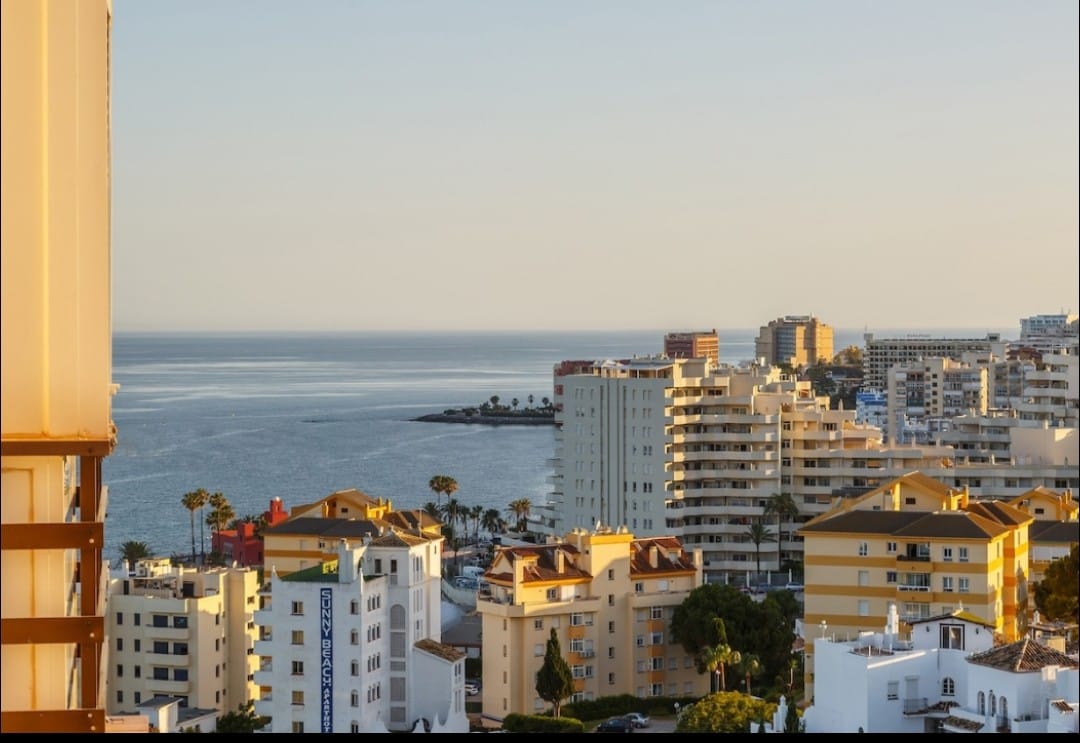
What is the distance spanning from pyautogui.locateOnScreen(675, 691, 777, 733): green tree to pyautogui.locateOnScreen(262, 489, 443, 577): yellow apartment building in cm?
297

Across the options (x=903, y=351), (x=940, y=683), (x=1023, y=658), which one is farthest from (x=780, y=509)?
(x=903, y=351)

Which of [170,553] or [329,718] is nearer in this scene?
[329,718]

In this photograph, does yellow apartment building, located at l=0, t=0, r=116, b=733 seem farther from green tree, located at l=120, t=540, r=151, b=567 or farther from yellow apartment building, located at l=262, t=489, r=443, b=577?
green tree, located at l=120, t=540, r=151, b=567

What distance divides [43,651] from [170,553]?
50.1 feet

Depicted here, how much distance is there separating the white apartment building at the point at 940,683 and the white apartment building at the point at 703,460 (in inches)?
314

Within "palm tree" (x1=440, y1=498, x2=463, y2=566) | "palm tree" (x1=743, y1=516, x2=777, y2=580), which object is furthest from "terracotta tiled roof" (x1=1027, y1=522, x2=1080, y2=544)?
"palm tree" (x1=440, y1=498, x2=463, y2=566)

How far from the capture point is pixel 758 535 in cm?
1421

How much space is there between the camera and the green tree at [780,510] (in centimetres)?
1435

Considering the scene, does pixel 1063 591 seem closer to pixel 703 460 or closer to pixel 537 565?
pixel 537 565

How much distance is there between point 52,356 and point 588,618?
804 cm

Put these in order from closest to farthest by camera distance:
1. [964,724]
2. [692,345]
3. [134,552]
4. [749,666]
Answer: [964,724]
[749,666]
[134,552]
[692,345]
